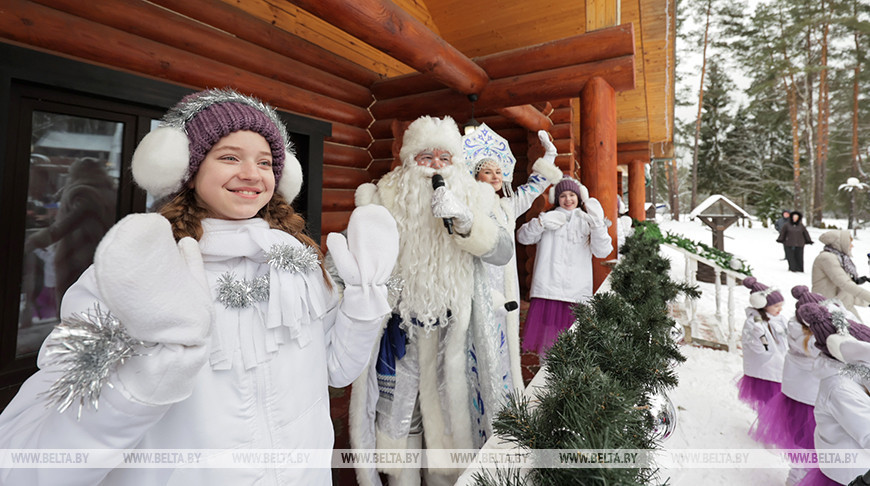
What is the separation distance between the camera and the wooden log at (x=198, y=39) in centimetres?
243

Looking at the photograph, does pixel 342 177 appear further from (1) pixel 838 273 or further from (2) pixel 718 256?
(1) pixel 838 273

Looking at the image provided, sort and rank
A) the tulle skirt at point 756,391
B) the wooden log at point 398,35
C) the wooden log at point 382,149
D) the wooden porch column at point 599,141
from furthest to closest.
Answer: the wooden log at point 382,149 → the wooden porch column at point 599,141 → the tulle skirt at point 756,391 → the wooden log at point 398,35

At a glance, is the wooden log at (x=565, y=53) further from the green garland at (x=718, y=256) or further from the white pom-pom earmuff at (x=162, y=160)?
the green garland at (x=718, y=256)

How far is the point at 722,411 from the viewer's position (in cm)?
314

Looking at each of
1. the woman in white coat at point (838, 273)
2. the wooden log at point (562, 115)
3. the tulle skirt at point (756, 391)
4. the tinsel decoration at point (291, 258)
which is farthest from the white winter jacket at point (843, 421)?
the wooden log at point (562, 115)

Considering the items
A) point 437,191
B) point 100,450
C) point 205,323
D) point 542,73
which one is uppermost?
point 542,73

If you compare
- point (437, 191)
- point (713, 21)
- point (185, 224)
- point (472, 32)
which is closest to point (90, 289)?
point (185, 224)

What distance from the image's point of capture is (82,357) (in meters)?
0.59

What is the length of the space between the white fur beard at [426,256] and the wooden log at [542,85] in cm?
194

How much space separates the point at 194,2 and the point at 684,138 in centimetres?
3045

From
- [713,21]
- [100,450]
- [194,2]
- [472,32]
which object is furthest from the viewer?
[713,21]

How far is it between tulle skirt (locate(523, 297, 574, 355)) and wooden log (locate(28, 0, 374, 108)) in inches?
141

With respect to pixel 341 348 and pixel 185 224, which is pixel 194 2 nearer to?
pixel 185 224

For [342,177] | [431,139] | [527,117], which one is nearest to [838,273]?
[527,117]
